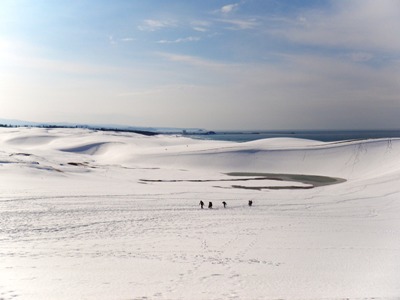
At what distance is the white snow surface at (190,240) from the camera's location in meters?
9.12

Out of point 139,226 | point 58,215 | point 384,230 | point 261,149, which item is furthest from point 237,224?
point 261,149

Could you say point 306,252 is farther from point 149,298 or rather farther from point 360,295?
point 149,298

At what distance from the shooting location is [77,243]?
12.9 m

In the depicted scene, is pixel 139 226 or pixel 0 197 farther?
pixel 0 197

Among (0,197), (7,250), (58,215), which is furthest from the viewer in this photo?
(0,197)

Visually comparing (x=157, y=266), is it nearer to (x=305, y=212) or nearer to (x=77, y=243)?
(x=77, y=243)

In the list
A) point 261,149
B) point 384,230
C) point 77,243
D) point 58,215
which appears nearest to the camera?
point 77,243

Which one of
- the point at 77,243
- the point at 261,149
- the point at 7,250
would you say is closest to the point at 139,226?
the point at 77,243

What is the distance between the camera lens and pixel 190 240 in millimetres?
13633

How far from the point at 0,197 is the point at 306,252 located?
15.8 meters

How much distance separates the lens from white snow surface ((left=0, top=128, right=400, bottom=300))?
912 cm

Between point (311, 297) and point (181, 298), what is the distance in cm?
284

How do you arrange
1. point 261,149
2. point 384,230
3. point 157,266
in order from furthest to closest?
1. point 261,149
2. point 384,230
3. point 157,266

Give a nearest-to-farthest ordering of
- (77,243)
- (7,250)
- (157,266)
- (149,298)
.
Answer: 1. (149,298)
2. (157,266)
3. (7,250)
4. (77,243)
